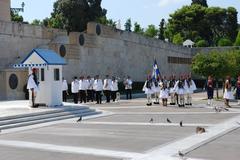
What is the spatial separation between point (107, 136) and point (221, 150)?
3989 mm

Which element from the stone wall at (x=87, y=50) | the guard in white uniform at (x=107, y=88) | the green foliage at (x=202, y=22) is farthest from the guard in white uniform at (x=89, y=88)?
the green foliage at (x=202, y=22)

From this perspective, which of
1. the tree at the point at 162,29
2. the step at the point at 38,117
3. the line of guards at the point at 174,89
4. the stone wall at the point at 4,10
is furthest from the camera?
the tree at the point at 162,29

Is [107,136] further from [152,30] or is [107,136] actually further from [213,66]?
[152,30]

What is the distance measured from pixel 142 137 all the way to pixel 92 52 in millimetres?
23160

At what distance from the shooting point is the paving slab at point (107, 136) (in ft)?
41.1

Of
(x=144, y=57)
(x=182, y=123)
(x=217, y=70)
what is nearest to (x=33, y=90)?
(x=182, y=123)

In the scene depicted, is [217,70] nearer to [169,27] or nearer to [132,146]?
[132,146]

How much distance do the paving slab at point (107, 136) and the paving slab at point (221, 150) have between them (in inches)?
50.7

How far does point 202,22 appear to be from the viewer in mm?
76750

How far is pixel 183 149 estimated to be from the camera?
11.5 meters

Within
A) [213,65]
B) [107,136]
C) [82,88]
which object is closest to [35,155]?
[107,136]

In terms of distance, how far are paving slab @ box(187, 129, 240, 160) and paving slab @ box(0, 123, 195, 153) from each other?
1.29m

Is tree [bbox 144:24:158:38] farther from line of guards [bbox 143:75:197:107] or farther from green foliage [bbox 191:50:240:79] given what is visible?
line of guards [bbox 143:75:197:107]

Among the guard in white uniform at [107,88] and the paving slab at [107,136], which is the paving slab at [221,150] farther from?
the guard in white uniform at [107,88]
